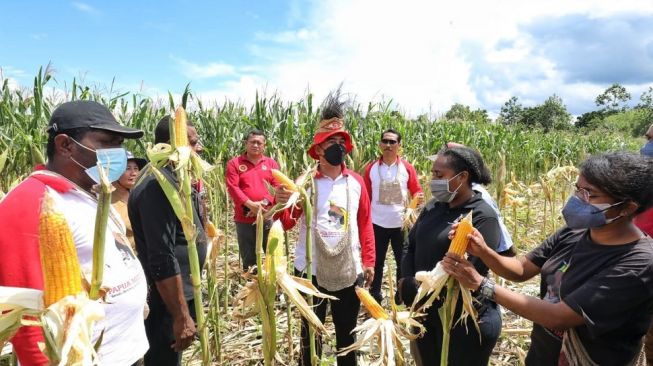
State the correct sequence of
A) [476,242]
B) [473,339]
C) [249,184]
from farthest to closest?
[249,184] → [473,339] → [476,242]

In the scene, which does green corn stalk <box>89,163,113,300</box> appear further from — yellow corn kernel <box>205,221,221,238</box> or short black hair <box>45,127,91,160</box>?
yellow corn kernel <box>205,221,221,238</box>

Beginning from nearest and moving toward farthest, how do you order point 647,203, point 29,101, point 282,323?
point 647,203 → point 282,323 → point 29,101

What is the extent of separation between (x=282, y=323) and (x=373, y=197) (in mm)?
1725

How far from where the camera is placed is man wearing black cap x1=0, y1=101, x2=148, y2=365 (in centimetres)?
122

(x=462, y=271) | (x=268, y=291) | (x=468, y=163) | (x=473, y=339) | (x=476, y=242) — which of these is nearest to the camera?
(x=268, y=291)

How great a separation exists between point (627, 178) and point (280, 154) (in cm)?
320

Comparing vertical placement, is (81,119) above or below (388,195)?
above

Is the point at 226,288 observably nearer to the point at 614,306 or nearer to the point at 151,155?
the point at 151,155

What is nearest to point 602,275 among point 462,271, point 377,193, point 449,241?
point 462,271

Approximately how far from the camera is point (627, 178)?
1.59 metres

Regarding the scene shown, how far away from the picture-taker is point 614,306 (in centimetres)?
152

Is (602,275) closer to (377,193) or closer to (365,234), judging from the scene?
(365,234)

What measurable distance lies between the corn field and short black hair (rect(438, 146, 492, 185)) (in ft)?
3.67

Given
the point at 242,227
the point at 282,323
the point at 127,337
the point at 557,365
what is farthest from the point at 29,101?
the point at 557,365
